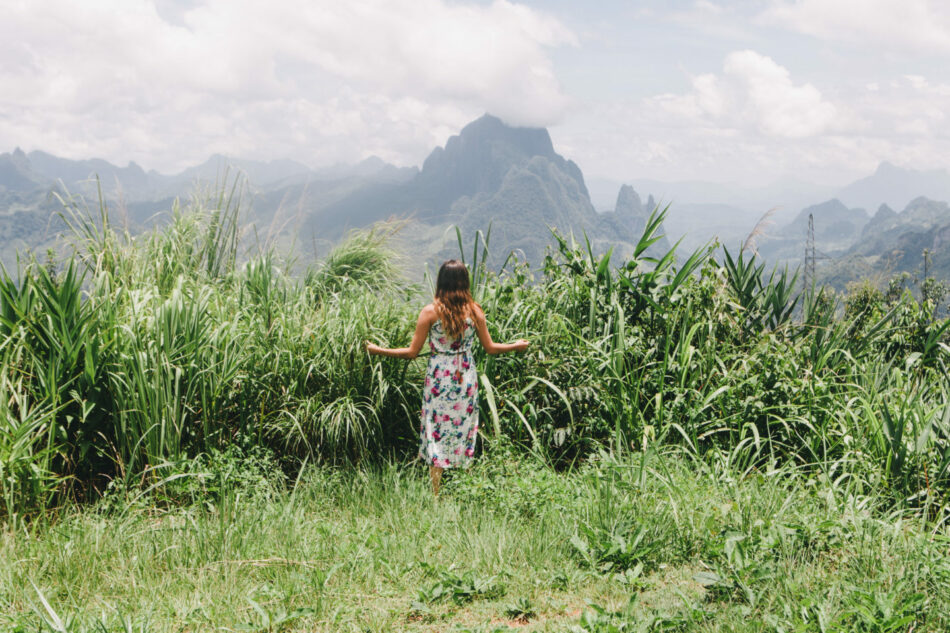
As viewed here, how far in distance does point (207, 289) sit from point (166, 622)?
3034mm

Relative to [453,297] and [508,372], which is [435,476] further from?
[453,297]

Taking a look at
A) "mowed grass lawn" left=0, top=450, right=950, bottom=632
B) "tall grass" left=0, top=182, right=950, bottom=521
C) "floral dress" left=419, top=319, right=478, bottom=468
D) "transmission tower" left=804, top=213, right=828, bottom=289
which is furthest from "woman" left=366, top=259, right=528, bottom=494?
"transmission tower" left=804, top=213, right=828, bottom=289

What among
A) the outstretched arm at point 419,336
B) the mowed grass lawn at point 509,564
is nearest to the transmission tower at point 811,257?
the mowed grass lawn at point 509,564

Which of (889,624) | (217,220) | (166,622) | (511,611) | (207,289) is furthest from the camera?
(217,220)

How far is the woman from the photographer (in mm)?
3883

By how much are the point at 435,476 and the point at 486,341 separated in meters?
0.96

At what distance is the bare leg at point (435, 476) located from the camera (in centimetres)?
384

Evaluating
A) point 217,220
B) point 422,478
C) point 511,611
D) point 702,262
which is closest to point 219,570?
point 511,611

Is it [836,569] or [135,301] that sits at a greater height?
[135,301]

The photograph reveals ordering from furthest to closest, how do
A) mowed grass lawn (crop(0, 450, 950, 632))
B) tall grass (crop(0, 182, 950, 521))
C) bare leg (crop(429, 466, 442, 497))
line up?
bare leg (crop(429, 466, 442, 497))
tall grass (crop(0, 182, 950, 521))
mowed grass lawn (crop(0, 450, 950, 632))

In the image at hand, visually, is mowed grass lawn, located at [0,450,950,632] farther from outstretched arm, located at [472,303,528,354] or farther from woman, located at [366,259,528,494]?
outstretched arm, located at [472,303,528,354]

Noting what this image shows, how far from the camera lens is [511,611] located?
2318mm

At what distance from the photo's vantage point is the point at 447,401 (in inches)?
155

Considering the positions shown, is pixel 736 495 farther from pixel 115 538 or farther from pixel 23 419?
pixel 23 419
